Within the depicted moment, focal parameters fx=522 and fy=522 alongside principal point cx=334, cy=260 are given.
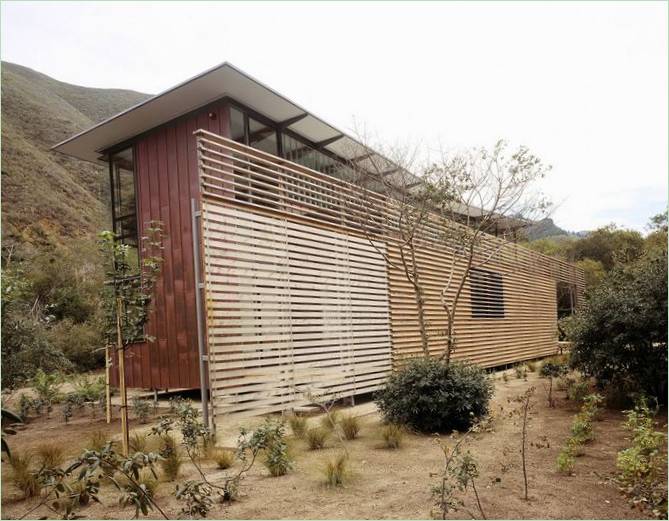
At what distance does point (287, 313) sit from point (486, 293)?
691 cm

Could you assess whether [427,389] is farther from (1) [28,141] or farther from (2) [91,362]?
(1) [28,141]

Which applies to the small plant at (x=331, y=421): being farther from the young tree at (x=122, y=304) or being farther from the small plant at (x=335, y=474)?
the young tree at (x=122, y=304)

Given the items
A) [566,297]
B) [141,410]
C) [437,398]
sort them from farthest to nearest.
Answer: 1. [566,297]
2. [141,410]
3. [437,398]

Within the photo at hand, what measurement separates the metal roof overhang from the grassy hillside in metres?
12.9

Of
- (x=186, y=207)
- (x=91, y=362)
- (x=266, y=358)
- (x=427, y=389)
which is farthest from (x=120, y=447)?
(x=91, y=362)

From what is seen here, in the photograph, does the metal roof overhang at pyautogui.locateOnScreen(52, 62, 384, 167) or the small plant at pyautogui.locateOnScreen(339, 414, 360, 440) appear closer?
the small plant at pyautogui.locateOnScreen(339, 414, 360, 440)

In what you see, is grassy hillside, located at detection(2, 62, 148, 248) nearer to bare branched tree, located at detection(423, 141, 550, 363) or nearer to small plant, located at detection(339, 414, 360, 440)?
bare branched tree, located at detection(423, 141, 550, 363)

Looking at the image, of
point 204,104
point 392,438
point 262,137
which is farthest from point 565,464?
point 204,104

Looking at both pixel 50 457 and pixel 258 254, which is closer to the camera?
pixel 50 457

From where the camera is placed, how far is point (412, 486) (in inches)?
136

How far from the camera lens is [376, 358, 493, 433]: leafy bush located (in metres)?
5.25

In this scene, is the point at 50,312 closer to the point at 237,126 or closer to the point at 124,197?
the point at 124,197

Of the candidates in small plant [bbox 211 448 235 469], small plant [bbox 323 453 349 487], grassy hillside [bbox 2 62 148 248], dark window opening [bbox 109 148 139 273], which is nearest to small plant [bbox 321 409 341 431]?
small plant [bbox 211 448 235 469]

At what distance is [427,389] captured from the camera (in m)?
5.39
